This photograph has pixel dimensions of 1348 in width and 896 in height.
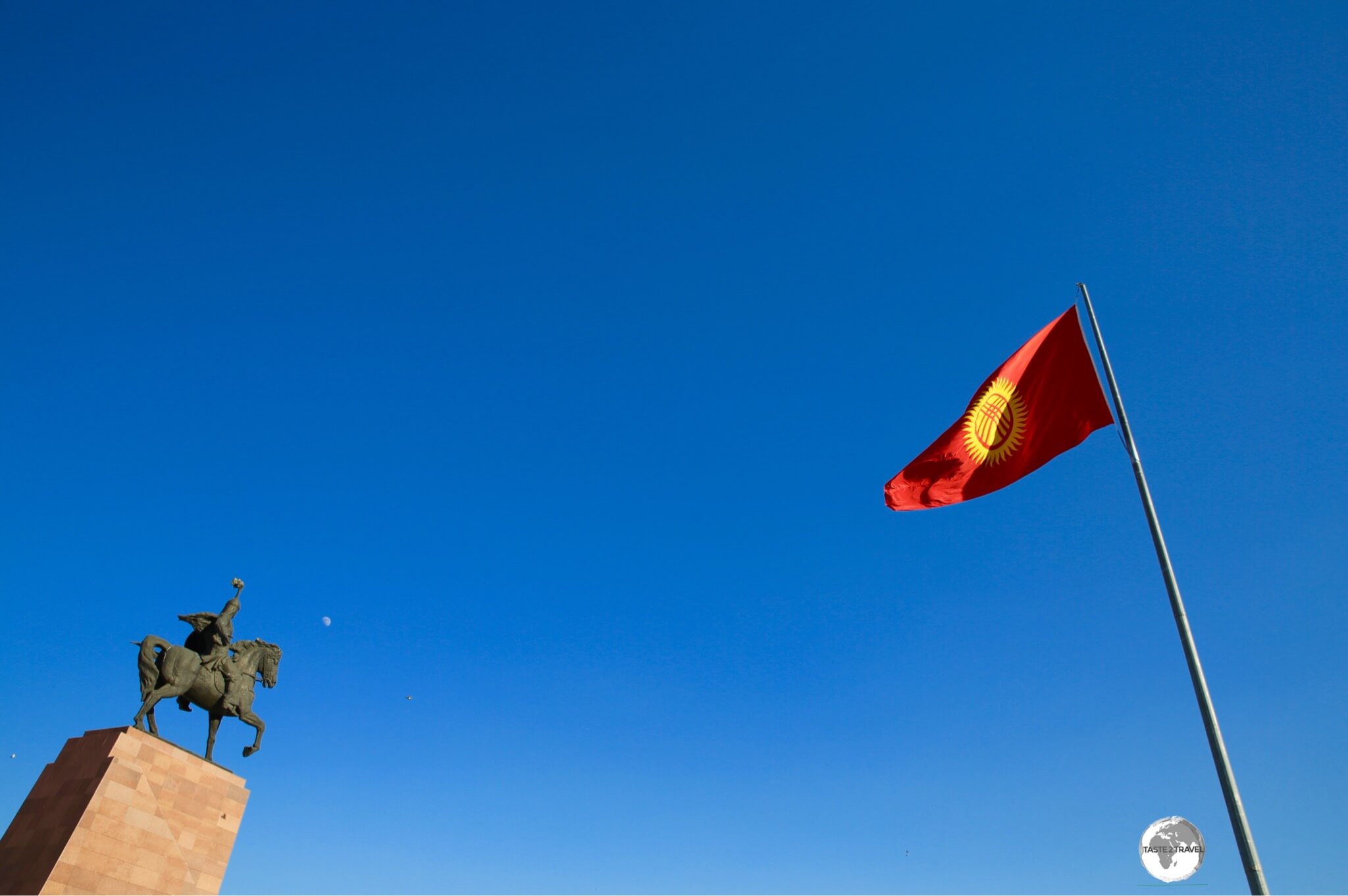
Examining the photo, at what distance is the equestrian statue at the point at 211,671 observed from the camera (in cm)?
2220

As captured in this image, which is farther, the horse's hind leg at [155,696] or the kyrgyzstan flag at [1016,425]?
the horse's hind leg at [155,696]

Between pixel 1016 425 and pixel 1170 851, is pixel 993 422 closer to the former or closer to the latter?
pixel 1016 425

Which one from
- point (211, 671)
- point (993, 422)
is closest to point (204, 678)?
point (211, 671)

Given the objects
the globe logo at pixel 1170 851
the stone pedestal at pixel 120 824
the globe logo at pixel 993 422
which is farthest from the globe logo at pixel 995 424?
the stone pedestal at pixel 120 824

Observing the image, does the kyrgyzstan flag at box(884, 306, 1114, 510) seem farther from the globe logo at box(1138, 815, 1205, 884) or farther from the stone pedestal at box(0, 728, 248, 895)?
the stone pedestal at box(0, 728, 248, 895)

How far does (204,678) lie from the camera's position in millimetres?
23375

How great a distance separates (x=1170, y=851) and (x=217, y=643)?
76.5 ft

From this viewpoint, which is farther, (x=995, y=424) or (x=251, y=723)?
(x=251, y=723)

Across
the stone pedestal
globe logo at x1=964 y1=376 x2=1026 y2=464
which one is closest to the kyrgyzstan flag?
globe logo at x1=964 y1=376 x2=1026 y2=464

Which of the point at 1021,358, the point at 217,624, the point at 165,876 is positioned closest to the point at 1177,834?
the point at 1021,358

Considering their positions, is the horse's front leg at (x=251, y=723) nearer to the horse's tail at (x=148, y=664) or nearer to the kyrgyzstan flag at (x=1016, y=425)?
the horse's tail at (x=148, y=664)

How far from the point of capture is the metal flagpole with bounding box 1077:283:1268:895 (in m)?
8.94

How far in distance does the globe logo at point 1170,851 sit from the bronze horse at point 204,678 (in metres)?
22.1

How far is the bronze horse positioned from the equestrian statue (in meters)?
0.02
